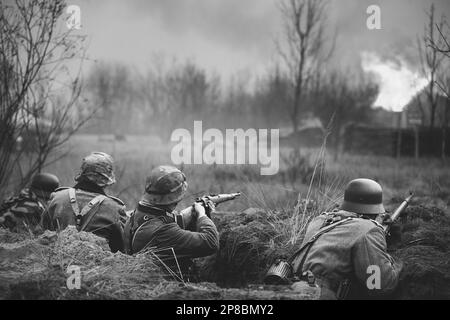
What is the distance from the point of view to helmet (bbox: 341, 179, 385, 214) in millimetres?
3756

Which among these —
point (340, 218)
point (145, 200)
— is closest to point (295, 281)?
point (340, 218)

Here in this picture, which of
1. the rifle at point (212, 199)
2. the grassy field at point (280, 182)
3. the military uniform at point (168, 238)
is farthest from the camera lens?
the grassy field at point (280, 182)

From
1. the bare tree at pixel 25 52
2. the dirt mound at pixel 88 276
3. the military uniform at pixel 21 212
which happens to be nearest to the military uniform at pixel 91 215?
the dirt mound at pixel 88 276

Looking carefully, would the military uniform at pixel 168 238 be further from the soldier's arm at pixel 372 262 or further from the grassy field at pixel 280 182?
the grassy field at pixel 280 182

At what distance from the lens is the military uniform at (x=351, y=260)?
3.38 m

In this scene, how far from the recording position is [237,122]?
46.2 meters

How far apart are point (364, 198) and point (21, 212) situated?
401 cm

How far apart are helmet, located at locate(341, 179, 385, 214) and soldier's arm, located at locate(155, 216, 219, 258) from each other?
1134 mm

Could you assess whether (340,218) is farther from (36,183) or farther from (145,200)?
(36,183)

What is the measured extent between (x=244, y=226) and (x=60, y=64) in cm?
329

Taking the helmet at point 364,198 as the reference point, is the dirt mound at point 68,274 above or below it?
below

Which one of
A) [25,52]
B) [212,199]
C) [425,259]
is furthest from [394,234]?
[25,52]

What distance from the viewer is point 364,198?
375cm

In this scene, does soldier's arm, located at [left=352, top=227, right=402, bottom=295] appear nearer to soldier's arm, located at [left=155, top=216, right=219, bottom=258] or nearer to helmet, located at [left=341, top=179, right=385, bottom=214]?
helmet, located at [left=341, top=179, right=385, bottom=214]
